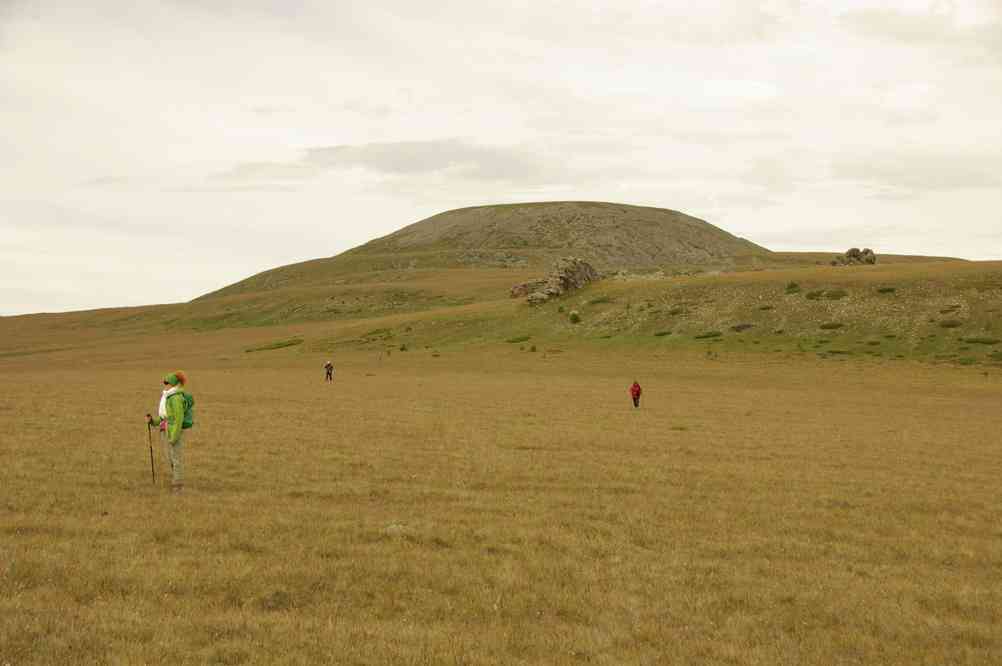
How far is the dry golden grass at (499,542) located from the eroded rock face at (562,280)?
7102cm

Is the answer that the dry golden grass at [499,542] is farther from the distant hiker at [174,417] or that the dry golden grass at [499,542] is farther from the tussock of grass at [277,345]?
the tussock of grass at [277,345]

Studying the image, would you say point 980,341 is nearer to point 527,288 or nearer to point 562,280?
point 562,280

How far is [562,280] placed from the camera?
106 meters

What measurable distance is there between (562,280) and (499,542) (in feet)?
303

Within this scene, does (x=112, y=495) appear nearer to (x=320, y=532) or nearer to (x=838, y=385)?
(x=320, y=532)

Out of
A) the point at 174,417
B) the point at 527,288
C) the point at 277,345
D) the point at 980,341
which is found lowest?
the point at 980,341

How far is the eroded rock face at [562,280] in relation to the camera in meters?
104

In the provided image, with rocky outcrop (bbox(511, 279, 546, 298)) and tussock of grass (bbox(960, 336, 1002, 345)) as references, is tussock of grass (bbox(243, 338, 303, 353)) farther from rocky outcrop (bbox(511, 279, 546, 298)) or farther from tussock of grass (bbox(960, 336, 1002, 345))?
tussock of grass (bbox(960, 336, 1002, 345))

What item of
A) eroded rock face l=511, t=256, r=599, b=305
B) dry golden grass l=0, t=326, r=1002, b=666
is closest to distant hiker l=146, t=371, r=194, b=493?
dry golden grass l=0, t=326, r=1002, b=666

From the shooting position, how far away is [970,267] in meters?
88.6

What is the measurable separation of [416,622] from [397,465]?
11.2m

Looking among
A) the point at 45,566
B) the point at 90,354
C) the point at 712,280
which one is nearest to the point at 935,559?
the point at 45,566

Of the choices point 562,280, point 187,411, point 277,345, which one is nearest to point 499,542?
point 187,411

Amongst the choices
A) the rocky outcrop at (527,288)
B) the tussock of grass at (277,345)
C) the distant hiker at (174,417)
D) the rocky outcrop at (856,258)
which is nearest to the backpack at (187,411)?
the distant hiker at (174,417)
